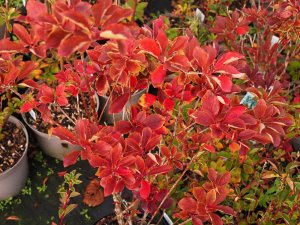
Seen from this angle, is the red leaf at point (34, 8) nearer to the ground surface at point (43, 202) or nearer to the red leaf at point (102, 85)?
the red leaf at point (102, 85)

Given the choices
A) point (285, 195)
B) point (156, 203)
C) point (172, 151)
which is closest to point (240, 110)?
point (172, 151)

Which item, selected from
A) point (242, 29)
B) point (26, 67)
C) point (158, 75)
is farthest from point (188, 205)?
point (242, 29)

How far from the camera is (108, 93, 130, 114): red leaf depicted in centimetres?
117

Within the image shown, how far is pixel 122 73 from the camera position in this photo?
109 centimetres

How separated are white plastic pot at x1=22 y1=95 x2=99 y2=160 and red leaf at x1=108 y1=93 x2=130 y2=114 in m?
0.88

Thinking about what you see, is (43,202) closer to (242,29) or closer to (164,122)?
(164,122)

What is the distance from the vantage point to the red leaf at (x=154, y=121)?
117 centimetres

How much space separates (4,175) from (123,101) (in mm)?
893

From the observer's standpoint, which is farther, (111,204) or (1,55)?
(111,204)

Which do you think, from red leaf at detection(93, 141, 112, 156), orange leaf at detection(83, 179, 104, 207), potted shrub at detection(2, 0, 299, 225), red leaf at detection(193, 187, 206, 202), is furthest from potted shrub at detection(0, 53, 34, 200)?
red leaf at detection(193, 187, 206, 202)

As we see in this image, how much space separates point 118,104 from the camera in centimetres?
118

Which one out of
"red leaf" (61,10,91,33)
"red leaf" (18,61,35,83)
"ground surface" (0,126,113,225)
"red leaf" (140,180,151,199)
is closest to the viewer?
"red leaf" (61,10,91,33)

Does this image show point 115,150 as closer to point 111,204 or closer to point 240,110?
point 240,110

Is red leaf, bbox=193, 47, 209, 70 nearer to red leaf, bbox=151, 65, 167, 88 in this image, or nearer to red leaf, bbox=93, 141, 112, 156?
red leaf, bbox=151, 65, 167, 88
